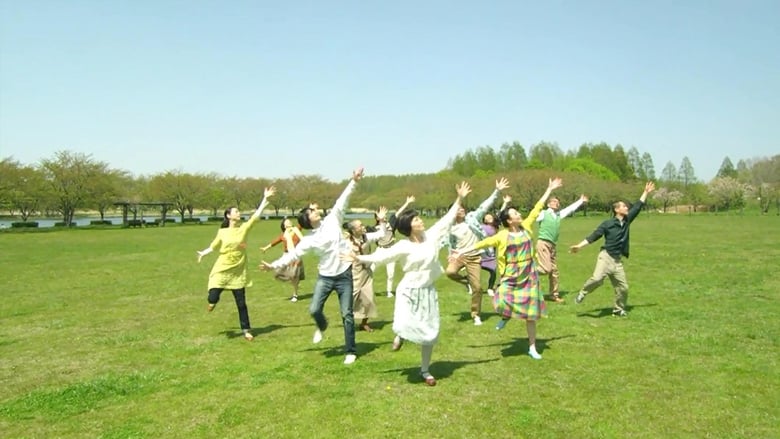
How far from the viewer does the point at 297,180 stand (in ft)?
328

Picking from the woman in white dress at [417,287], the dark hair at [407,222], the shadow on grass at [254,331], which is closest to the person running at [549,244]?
the woman in white dress at [417,287]

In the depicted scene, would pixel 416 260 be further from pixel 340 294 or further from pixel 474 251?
pixel 474 251

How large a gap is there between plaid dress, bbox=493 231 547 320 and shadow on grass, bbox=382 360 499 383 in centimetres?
83

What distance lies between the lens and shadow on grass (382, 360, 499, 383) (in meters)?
6.88

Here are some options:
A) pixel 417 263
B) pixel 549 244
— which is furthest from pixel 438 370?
pixel 549 244

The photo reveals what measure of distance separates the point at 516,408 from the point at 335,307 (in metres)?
7.02

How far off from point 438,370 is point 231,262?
425cm

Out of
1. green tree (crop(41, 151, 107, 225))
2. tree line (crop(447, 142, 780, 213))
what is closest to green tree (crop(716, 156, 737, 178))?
tree line (crop(447, 142, 780, 213))

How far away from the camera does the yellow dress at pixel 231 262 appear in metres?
9.20

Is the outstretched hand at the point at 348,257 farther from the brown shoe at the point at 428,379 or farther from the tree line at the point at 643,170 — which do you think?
the tree line at the point at 643,170

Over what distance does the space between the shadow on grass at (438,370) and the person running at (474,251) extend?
180 centimetres

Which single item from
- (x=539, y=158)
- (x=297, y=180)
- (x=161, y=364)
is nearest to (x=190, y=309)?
(x=161, y=364)

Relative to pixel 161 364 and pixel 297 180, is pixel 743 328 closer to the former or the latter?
pixel 161 364

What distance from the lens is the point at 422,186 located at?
100 m
